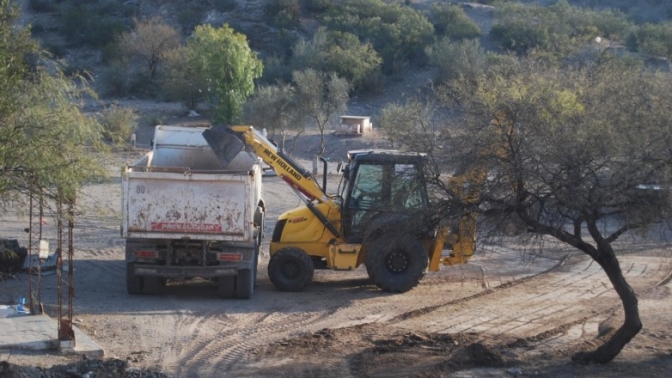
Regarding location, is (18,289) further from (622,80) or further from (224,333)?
(622,80)

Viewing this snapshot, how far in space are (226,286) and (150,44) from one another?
42.6 meters

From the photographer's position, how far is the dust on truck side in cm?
1516

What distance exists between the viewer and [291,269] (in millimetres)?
16344

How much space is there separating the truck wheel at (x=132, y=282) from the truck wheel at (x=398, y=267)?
384 centimetres

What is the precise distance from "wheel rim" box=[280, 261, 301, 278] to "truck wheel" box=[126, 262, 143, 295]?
241 cm

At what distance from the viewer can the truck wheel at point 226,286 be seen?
1567 centimetres

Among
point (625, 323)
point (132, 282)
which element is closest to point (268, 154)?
point (132, 282)

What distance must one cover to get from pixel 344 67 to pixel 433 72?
564 centimetres

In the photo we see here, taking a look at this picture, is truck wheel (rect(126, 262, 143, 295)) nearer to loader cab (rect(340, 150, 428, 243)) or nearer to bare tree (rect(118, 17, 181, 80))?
loader cab (rect(340, 150, 428, 243))

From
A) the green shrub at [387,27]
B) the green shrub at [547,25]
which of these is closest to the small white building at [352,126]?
the green shrub at [547,25]

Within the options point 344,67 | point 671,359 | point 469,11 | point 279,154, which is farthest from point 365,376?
point 469,11

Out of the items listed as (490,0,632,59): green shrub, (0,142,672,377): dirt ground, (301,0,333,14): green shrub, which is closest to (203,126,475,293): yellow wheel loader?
(0,142,672,377): dirt ground

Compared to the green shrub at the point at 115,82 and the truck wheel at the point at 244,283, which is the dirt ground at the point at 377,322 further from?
the green shrub at the point at 115,82

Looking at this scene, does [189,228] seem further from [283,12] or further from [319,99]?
[283,12]
